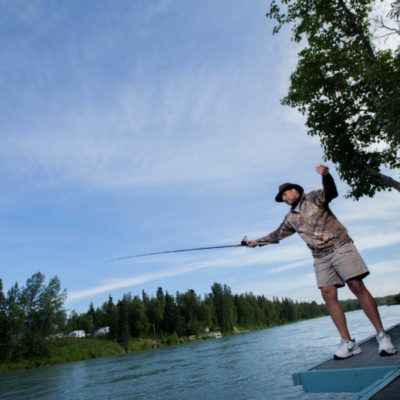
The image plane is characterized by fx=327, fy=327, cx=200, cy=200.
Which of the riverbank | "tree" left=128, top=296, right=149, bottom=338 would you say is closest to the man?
the riverbank

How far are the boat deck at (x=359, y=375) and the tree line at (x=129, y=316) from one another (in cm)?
5312

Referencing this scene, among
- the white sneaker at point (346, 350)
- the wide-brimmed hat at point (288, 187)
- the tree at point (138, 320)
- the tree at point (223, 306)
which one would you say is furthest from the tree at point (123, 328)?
the wide-brimmed hat at point (288, 187)

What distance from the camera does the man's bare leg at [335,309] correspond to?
13.4 feet

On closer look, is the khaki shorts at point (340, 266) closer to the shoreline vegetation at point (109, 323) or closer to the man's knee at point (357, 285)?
the man's knee at point (357, 285)

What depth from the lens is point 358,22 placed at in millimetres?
10156

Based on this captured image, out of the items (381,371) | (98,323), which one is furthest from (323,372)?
(98,323)

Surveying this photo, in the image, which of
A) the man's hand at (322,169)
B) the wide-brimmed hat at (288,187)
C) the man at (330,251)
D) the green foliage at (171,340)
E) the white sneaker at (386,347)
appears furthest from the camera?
the green foliage at (171,340)

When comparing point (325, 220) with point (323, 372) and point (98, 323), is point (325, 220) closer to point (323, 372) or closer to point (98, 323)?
point (323, 372)

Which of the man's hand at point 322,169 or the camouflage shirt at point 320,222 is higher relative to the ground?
the man's hand at point 322,169

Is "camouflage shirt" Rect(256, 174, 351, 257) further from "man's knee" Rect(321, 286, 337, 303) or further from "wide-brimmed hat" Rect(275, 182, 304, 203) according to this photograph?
"man's knee" Rect(321, 286, 337, 303)

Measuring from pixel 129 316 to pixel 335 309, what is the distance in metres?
75.4

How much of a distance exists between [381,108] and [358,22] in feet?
11.2

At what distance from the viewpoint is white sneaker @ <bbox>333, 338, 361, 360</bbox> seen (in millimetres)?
3977

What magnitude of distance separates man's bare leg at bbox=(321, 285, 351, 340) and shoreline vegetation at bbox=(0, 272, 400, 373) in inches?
1985
